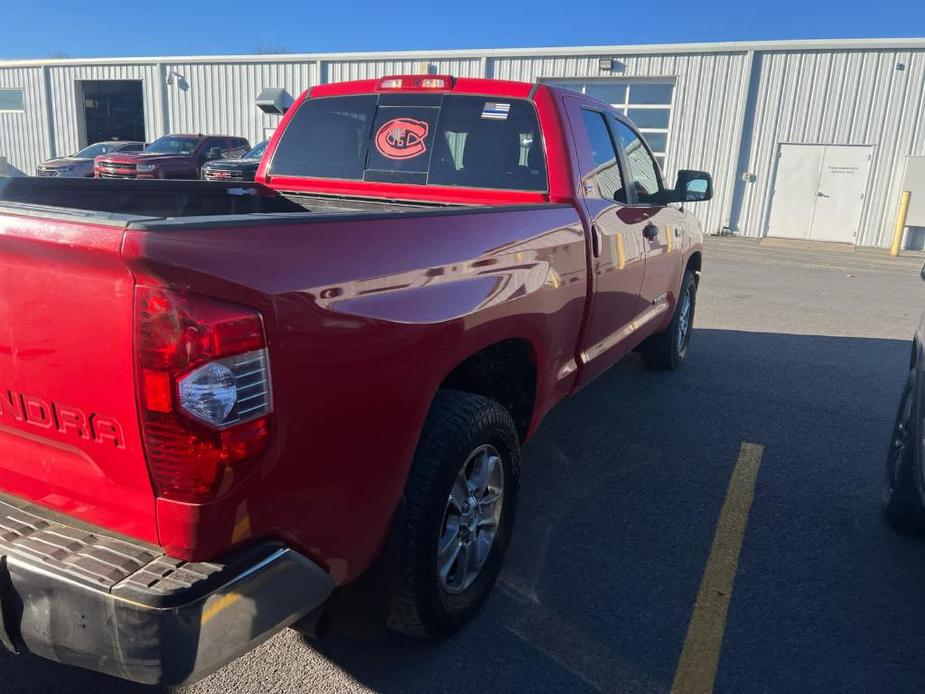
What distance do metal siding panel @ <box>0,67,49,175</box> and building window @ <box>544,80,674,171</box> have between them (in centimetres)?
2048

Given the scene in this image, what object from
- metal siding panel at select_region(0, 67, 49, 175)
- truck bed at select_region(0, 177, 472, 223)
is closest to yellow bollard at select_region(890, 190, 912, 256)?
truck bed at select_region(0, 177, 472, 223)

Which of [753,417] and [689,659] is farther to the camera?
[753,417]

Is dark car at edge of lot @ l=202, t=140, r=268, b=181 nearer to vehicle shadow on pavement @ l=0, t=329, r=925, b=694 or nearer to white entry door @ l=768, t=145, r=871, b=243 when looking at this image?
vehicle shadow on pavement @ l=0, t=329, r=925, b=694

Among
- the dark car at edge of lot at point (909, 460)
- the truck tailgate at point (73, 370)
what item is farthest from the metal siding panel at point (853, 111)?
the truck tailgate at point (73, 370)

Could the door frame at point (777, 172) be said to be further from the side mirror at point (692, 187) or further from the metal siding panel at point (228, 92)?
the side mirror at point (692, 187)

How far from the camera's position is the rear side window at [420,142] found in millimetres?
3650

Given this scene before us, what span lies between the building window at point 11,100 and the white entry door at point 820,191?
2764cm

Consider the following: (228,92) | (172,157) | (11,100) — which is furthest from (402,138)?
(11,100)

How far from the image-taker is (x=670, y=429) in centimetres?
466

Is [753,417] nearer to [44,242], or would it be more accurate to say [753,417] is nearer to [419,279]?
[419,279]

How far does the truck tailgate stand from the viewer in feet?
5.00

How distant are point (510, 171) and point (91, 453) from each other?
2521 millimetres

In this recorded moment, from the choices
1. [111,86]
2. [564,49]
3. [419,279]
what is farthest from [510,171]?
[111,86]

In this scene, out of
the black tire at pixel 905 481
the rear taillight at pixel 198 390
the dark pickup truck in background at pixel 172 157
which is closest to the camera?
the rear taillight at pixel 198 390
